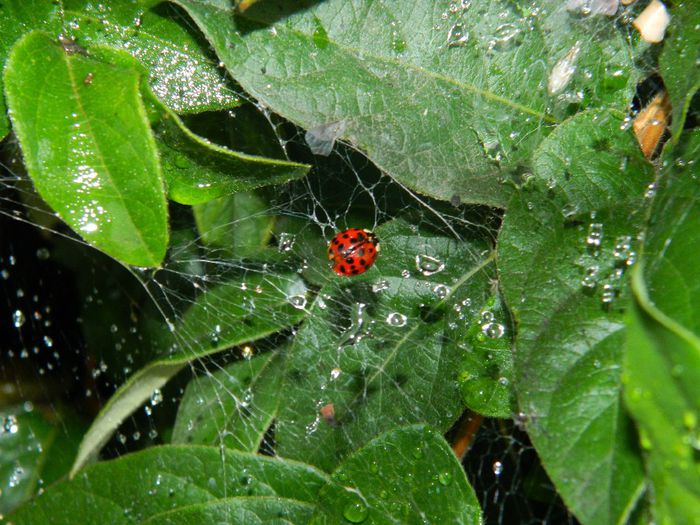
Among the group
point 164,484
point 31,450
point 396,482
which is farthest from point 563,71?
point 31,450

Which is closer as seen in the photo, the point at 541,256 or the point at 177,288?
the point at 541,256

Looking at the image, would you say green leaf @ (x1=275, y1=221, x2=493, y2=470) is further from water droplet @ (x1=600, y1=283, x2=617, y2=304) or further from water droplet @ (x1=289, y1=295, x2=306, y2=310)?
water droplet @ (x1=600, y1=283, x2=617, y2=304)

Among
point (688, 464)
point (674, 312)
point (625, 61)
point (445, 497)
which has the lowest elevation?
point (445, 497)

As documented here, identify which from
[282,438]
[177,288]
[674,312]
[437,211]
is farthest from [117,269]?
[674,312]

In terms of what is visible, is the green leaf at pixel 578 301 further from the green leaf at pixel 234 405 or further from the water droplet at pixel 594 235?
the green leaf at pixel 234 405

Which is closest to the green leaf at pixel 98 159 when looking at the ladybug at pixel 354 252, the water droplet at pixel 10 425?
the ladybug at pixel 354 252

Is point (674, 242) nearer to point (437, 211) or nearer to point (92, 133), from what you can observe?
point (437, 211)
